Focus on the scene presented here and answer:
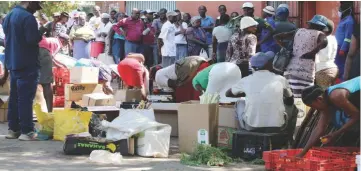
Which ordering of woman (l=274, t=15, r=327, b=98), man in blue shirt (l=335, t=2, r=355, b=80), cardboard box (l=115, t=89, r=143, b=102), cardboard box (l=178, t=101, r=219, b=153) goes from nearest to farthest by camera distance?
cardboard box (l=178, t=101, r=219, b=153) → woman (l=274, t=15, r=327, b=98) → man in blue shirt (l=335, t=2, r=355, b=80) → cardboard box (l=115, t=89, r=143, b=102)

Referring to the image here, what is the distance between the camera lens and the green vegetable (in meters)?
7.57

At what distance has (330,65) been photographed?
997 cm

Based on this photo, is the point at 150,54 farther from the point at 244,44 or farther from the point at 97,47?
the point at 244,44

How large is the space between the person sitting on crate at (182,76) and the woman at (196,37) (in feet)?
14.7

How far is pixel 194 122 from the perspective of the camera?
8.20 metres

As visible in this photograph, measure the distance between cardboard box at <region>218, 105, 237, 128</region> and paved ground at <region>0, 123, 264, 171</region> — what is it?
2.20 ft

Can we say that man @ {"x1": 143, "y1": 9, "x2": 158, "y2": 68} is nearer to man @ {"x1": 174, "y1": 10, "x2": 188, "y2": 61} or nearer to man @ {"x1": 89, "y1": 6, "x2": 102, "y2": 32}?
man @ {"x1": 174, "y1": 10, "x2": 188, "y2": 61}

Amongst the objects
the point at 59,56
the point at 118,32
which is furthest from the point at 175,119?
the point at 118,32

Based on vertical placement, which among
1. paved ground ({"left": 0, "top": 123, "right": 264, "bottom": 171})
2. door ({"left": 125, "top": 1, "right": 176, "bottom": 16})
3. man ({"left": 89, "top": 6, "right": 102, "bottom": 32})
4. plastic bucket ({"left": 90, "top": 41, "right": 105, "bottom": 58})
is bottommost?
paved ground ({"left": 0, "top": 123, "right": 264, "bottom": 171})

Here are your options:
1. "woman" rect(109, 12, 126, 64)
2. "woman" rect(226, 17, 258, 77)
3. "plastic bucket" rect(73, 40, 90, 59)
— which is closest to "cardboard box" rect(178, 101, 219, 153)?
"woman" rect(226, 17, 258, 77)

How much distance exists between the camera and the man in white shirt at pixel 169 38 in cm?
1587

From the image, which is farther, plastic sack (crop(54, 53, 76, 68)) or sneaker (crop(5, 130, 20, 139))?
plastic sack (crop(54, 53, 76, 68))

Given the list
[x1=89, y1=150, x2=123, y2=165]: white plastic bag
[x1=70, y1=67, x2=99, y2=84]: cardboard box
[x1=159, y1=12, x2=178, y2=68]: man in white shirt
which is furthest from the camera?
[x1=159, y1=12, x2=178, y2=68]: man in white shirt

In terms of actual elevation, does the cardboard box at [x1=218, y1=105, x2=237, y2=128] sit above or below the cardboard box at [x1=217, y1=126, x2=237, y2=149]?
above
